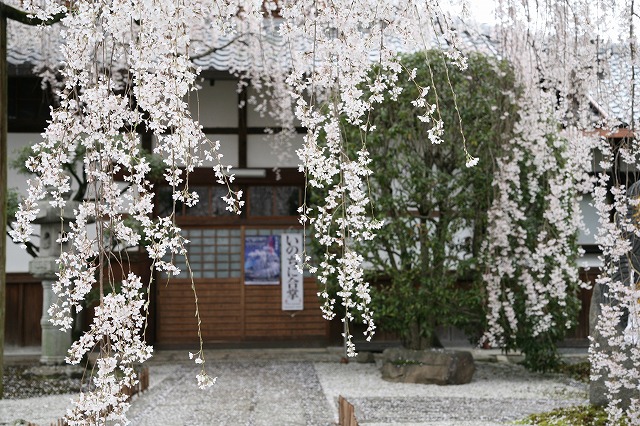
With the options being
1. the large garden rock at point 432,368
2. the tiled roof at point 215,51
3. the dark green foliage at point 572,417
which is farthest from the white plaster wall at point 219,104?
the dark green foliage at point 572,417

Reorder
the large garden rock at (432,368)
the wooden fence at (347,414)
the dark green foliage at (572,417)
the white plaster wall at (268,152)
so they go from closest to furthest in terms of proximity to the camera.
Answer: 1. the wooden fence at (347,414)
2. the dark green foliage at (572,417)
3. the large garden rock at (432,368)
4. the white plaster wall at (268,152)

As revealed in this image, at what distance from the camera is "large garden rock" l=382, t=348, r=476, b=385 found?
27.7ft

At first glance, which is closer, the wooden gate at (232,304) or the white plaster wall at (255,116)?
the white plaster wall at (255,116)

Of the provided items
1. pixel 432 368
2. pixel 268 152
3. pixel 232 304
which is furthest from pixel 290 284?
pixel 432 368

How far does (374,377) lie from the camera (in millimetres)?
→ 8977

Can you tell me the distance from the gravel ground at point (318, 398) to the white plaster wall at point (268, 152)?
2642mm

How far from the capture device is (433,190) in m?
8.86

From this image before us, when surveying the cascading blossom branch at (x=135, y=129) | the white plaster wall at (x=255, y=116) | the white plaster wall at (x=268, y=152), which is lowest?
the cascading blossom branch at (x=135, y=129)

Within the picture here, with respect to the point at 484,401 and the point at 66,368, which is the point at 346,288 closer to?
the point at 484,401

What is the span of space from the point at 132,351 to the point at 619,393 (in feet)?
13.8

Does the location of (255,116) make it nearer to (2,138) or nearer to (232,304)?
(232,304)

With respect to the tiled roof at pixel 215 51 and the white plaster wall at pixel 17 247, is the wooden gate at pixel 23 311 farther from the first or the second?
the tiled roof at pixel 215 51

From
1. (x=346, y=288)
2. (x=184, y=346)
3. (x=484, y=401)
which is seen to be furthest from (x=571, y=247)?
(x=346, y=288)

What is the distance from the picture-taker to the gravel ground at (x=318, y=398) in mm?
6504
